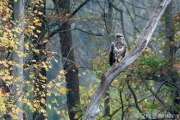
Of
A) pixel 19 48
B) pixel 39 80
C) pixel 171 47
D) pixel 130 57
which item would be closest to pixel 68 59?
pixel 39 80

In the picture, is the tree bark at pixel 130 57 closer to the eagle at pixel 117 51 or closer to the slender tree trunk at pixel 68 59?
the eagle at pixel 117 51

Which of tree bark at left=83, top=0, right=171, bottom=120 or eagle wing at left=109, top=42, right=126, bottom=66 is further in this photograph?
eagle wing at left=109, top=42, right=126, bottom=66

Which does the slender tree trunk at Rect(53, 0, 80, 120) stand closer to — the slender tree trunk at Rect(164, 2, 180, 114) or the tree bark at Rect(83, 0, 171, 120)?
the slender tree trunk at Rect(164, 2, 180, 114)

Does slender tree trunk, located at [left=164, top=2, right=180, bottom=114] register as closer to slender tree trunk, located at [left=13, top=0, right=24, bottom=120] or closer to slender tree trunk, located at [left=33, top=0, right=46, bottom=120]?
slender tree trunk, located at [left=33, top=0, right=46, bottom=120]

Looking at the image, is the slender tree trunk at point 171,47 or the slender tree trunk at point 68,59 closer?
the slender tree trunk at point 171,47

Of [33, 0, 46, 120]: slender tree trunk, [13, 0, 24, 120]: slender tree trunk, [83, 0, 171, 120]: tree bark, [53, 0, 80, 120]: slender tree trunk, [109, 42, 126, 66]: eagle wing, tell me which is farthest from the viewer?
[53, 0, 80, 120]: slender tree trunk

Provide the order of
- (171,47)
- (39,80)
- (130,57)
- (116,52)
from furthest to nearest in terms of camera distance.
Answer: (39,80) < (171,47) < (116,52) < (130,57)

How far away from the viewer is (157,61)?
11.0m

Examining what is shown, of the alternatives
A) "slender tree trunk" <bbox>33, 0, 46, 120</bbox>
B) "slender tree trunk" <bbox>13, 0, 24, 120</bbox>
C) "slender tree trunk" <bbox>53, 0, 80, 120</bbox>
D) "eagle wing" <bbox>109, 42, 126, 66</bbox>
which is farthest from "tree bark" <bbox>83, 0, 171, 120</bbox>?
"slender tree trunk" <bbox>53, 0, 80, 120</bbox>

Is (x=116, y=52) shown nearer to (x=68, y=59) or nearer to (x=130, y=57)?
(x=130, y=57)

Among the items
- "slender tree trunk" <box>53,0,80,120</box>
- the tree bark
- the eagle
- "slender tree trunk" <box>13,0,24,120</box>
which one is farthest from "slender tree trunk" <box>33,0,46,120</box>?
the tree bark

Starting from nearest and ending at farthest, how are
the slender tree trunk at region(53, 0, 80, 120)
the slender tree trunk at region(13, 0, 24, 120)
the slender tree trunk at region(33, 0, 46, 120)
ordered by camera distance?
the slender tree trunk at region(13, 0, 24, 120), the slender tree trunk at region(33, 0, 46, 120), the slender tree trunk at region(53, 0, 80, 120)

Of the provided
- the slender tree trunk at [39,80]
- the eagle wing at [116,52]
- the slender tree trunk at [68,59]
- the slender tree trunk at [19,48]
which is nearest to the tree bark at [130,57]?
the eagle wing at [116,52]

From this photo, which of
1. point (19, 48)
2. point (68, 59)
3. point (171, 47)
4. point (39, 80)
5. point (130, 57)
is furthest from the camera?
point (68, 59)
